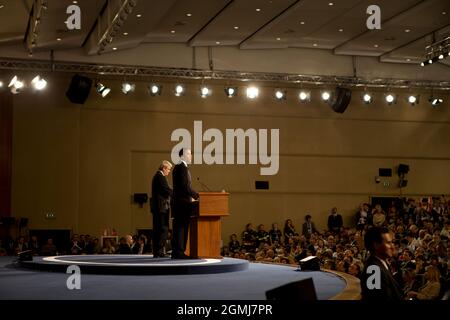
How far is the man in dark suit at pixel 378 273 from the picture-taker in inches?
137

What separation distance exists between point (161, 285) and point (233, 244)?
10.6m

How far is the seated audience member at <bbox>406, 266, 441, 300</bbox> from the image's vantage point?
6.98m

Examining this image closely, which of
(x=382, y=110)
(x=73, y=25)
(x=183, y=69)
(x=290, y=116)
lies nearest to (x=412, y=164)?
(x=382, y=110)

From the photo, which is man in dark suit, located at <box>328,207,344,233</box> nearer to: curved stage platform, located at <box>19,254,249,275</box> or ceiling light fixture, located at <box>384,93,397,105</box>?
ceiling light fixture, located at <box>384,93,397,105</box>

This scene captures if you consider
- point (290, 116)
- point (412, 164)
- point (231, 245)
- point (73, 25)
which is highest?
point (73, 25)

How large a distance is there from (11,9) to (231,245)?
780 cm

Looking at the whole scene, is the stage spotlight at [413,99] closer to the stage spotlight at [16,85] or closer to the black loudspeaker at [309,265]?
the stage spotlight at [16,85]

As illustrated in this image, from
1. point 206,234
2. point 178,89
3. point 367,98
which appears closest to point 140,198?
point 178,89

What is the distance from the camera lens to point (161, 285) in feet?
19.5

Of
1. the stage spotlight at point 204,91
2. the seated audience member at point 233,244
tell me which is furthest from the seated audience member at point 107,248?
the stage spotlight at point 204,91

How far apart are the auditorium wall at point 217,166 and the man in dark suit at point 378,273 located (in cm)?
1321

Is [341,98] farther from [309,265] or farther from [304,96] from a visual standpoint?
[309,265]
